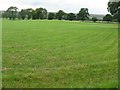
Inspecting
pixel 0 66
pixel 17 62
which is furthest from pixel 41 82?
pixel 17 62

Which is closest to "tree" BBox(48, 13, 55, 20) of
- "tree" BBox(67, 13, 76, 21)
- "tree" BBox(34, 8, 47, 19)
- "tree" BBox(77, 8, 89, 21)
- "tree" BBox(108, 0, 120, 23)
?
"tree" BBox(34, 8, 47, 19)

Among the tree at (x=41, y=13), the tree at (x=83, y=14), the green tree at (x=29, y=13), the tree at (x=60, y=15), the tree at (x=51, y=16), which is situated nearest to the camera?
the tree at (x=83, y=14)

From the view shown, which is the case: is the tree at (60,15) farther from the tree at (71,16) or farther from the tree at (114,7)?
the tree at (114,7)

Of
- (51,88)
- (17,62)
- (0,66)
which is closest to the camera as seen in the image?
(51,88)

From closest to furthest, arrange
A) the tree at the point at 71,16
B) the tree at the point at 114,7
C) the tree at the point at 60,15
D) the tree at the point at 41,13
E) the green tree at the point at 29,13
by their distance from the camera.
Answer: the tree at the point at 114,7 → the tree at the point at 71,16 → the tree at the point at 60,15 → the tree at the point at 41,13 → the green tree at the point at 29,13

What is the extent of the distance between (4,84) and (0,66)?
436 cm

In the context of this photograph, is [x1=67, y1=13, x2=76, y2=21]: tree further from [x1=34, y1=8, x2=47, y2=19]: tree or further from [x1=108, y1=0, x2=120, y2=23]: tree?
[x1=108, y1=0, x2=120, y2=23]: tree

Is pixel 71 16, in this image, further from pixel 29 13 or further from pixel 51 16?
pixel 29 13

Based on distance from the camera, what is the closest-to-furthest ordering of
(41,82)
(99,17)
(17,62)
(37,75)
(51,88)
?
(51,88) → (41,82) → (37,75) → (17,62) → (99,17)

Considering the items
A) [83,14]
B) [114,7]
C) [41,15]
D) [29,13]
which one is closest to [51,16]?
[41,15]

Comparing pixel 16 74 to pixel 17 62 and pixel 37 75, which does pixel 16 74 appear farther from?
pixel 17 62

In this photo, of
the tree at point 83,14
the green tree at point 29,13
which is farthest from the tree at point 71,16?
the green tree at point 29,13

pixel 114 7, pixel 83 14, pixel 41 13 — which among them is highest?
pixel 41 13

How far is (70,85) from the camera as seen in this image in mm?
10984
